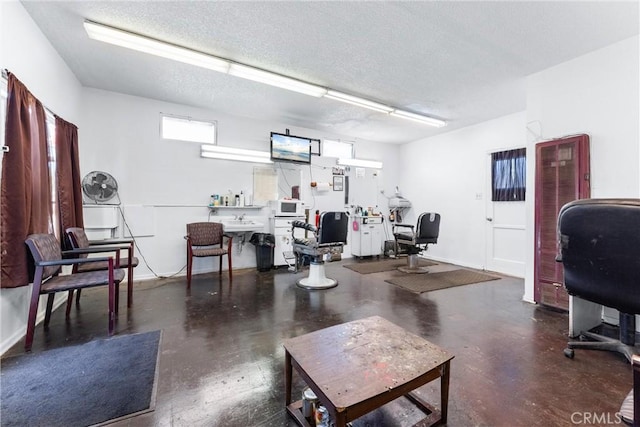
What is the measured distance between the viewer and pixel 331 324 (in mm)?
2604

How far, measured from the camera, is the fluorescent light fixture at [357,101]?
3839 millimetres

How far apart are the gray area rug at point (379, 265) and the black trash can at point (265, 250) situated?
1.56 m

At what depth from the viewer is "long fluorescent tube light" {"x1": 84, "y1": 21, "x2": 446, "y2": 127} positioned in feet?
8.20

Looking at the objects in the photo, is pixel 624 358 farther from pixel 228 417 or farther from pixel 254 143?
pixel 254 143

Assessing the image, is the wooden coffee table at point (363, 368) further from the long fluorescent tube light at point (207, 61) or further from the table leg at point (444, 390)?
the long fluorescent tube light at point (207, 61)

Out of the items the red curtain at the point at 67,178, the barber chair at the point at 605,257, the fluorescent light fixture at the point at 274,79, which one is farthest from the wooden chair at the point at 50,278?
the barber chair at the point at 605,257

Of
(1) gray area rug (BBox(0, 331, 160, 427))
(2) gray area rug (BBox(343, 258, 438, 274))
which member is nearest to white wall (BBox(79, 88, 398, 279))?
Result: (2) gray area rug (BBox(343, 258, 438, 274))

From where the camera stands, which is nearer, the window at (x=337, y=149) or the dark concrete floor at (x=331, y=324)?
the dark concrete floor at (x=331, y=324)

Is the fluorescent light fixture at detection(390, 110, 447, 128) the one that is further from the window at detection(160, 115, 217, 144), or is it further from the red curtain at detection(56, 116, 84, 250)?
the red curtain at detection(56, 116, 84, 250)

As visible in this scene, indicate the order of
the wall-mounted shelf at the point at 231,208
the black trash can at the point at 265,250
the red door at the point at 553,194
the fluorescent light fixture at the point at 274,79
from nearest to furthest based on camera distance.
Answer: the red door at the point at 553,194
the fluorescent light fixture at the point at 274,79
the wall-mounted shelf at the point at 231,208
the black trash can at the point at 265,250

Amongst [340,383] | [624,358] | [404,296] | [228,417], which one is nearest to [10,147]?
[228,417]

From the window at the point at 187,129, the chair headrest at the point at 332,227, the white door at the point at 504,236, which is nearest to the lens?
the chair headrest at the point at 332,227

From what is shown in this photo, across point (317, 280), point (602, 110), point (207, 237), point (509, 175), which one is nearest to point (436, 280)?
point (317, 280)

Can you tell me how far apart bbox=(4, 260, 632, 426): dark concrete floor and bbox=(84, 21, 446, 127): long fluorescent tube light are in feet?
9.29
